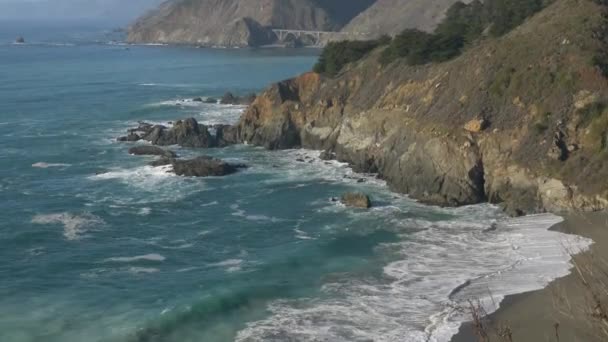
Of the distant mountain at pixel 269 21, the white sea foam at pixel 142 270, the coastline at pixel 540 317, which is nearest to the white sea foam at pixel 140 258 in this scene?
the white sea foam at pixel 142 270

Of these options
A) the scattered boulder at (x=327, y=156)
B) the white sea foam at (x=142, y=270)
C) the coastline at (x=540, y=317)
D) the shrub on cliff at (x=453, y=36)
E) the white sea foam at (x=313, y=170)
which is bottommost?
the white sea foam at (x=142, y=270)

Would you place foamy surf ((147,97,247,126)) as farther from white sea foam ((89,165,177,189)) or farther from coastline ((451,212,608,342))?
coastline ((451,212,608,342))

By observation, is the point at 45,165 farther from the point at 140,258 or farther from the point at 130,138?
the point at 140,258

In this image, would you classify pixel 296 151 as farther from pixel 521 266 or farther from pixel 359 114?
pixel 521 266

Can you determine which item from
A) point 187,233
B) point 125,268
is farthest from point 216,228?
point 125,268

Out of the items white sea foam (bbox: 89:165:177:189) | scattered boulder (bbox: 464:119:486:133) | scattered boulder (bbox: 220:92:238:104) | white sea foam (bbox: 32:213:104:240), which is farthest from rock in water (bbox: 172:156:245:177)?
scattered boulder (bbox: 220:92:238:104)

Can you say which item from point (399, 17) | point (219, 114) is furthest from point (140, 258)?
point (399, 17)

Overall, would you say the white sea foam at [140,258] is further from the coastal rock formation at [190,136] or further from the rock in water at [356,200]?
the coastal rock formation at [190,136]

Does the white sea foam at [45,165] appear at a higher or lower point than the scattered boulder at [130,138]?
lower
